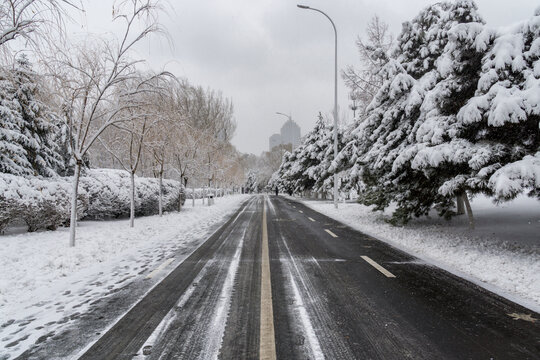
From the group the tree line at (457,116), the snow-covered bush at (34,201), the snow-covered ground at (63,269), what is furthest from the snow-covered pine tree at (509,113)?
the snow-covered bush at (34,201)

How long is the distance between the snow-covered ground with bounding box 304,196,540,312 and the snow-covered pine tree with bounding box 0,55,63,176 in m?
12.2

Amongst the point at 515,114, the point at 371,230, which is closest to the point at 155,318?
the point at 515,114

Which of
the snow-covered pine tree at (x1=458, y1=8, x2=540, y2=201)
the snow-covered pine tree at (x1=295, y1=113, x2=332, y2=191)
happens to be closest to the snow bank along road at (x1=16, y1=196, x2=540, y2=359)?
the snow-covered pine tree at (x1=458, y1=8, x2=540, y2=201)

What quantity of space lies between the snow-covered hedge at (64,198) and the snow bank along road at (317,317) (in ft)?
20.1

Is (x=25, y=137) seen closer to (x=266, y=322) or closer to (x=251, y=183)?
(x=266, y=322)

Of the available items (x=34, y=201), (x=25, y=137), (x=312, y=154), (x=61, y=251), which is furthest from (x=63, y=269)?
(x=312, y=154)

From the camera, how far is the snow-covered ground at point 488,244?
5.24 metres

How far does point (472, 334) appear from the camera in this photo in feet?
11.3

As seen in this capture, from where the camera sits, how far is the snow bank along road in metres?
3.10

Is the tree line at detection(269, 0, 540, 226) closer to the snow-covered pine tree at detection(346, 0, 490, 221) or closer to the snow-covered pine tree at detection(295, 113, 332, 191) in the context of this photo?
the snow-covered pine tree at detection(346, 0, 490, 221)

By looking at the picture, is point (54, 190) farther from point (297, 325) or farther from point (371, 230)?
point (371, 230)

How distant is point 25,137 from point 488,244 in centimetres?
1521

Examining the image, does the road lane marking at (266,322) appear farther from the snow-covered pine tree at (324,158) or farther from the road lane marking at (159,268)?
the snow-covered pine tree at (324,158)

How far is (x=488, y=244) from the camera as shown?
795cm
